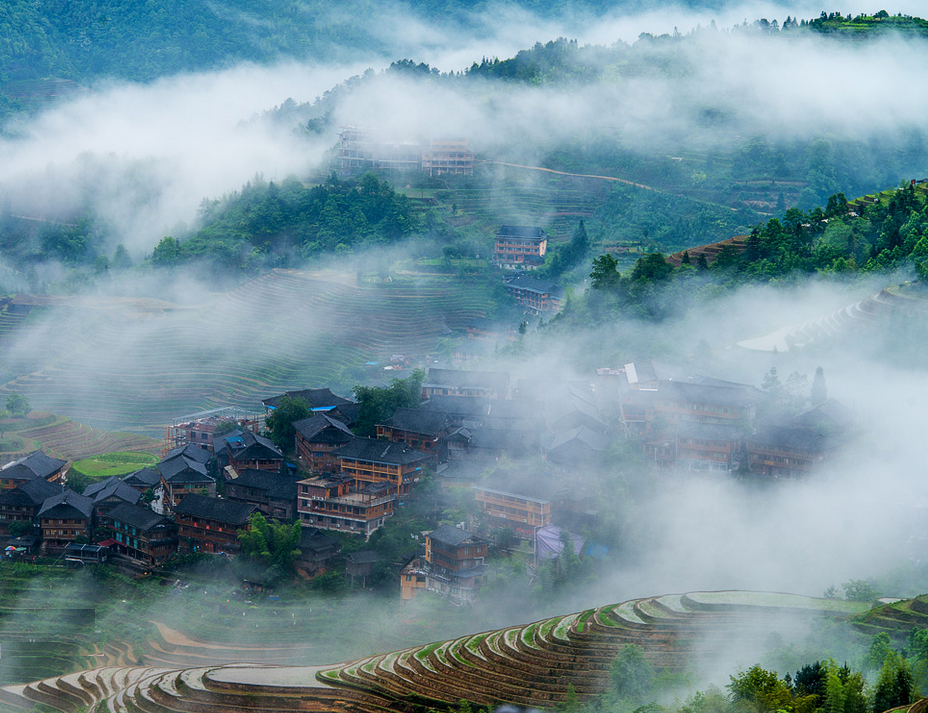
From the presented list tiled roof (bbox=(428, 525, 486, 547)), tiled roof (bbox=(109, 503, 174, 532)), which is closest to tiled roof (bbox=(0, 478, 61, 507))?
tiled roof (bbox=(109, 503, 174, 532))

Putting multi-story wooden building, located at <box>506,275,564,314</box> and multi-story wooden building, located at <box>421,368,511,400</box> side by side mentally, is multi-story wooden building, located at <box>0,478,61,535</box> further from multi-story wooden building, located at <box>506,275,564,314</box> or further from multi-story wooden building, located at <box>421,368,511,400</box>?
multi-story wooden building, located at <box>506,275,564,314</box>

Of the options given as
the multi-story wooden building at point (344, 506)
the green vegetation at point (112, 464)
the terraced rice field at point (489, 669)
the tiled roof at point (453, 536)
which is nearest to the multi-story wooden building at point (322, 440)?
the multi-story wooden building at point (344, 506)

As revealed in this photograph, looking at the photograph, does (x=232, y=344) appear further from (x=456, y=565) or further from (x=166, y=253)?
(x=456, y=565)

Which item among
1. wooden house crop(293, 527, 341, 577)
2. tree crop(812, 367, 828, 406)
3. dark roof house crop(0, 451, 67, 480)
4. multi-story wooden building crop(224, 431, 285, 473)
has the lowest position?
wooden house crop(293, 527, 341, 577)

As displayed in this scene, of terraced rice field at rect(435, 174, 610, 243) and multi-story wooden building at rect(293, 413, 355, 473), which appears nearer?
multi-story wooden building at rect(293, 413, 355, 473)

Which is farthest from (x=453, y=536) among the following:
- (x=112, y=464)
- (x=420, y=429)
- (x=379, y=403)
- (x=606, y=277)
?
(x=606, y=277)

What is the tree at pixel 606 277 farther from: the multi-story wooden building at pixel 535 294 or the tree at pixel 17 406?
the tree at pixel 17 406

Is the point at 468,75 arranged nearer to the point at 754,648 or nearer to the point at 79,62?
the point at 79,62
